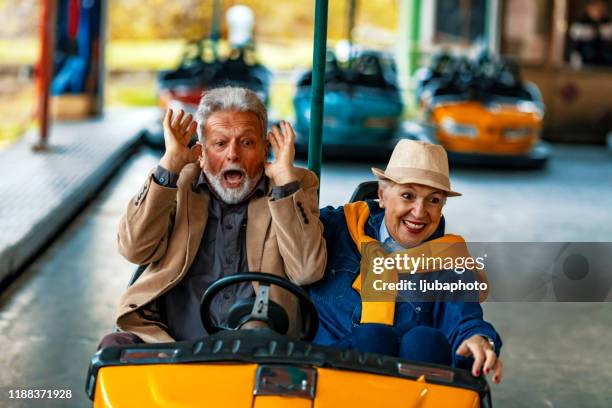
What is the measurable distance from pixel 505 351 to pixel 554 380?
1.06 ft

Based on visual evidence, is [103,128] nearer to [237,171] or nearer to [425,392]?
[237,171]

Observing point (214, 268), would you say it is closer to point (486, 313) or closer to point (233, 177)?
point (233, 177)

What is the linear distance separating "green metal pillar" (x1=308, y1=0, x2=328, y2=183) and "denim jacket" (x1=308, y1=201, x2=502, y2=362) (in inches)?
9.1

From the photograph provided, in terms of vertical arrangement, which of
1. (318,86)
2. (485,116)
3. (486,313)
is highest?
(318,86)

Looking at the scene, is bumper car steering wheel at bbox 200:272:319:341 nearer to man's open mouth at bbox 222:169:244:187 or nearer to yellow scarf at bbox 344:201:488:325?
yellow scarf at bbox 344:201:488:325

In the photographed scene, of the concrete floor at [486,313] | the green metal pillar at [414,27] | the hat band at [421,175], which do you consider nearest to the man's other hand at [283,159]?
the hat band at [421,175]

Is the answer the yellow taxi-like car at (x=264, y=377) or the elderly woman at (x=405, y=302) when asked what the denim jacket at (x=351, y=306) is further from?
the yellow taxi-like car at (x=264, y=377)

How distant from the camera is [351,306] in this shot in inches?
84.9

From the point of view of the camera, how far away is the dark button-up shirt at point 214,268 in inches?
86.9

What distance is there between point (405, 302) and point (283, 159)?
15.1 inches

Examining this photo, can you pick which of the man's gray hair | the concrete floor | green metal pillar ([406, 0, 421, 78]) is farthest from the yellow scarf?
green metal pillar ([406, 0, 421, 78])

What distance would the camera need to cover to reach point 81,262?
459 centimetres

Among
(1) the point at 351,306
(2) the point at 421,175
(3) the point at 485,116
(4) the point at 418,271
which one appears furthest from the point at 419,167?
(3) the point at 485,116

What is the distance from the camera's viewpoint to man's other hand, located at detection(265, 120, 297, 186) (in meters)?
2.16
